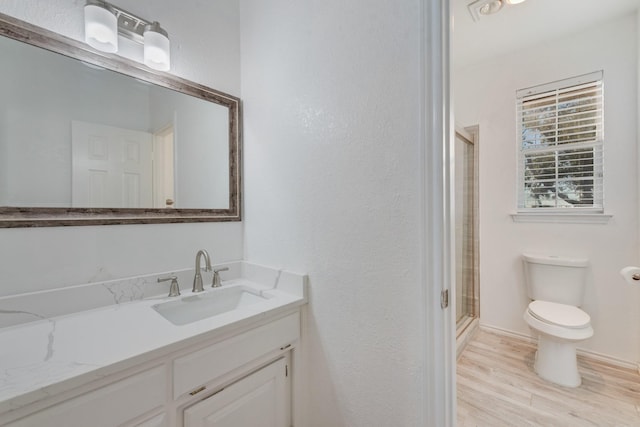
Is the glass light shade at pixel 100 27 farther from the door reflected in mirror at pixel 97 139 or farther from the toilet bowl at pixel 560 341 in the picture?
the toilet bowl at pixel 560 341

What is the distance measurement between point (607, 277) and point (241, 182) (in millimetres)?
2706

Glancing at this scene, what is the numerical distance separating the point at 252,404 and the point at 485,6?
8.56ft

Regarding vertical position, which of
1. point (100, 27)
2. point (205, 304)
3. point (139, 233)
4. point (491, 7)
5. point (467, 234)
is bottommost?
point (205, 304)

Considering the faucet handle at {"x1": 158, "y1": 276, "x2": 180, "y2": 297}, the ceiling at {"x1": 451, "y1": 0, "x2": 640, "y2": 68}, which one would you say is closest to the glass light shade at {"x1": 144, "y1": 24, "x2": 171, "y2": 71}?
the faucet handle at {"x1": 158, "y1": 276, "x2": 180, "y2": 297}

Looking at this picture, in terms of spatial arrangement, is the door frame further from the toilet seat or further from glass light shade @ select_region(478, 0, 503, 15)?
the toilet seat

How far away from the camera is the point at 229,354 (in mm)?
985

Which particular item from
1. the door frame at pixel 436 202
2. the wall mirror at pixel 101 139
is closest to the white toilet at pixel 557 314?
A: the door frame at pixel 436 202

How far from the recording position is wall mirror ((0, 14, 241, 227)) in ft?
3.22

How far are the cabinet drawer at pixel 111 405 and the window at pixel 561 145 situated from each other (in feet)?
9.03

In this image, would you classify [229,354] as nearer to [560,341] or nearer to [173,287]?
[173,287]

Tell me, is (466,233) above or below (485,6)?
below

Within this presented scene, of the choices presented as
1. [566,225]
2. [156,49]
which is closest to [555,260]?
[566,225]

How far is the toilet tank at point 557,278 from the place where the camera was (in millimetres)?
2002

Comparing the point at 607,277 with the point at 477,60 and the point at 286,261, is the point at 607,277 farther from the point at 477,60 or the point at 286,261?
the point at 286,261
